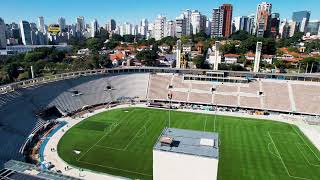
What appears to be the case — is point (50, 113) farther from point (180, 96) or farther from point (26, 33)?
point (26, 33)

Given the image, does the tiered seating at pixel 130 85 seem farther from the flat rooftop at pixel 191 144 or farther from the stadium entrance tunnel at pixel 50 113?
the flat rooftop at pixel 191 144

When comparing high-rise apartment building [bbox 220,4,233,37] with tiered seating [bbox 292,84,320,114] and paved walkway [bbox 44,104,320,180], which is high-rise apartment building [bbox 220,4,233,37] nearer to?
tiered seating [bbox 292,84,320,114]

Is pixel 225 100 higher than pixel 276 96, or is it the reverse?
pixel 276 96

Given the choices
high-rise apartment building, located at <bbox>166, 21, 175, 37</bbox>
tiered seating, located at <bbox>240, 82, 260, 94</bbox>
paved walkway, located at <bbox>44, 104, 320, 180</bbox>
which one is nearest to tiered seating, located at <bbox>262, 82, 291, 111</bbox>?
tiered seating, located at <bbox>240, 82, 260, 94</bbox>

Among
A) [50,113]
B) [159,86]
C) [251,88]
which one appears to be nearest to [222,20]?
[251,88]

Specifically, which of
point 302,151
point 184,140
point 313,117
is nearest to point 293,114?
point 313,117

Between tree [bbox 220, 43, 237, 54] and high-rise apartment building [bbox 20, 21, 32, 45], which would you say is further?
high-rise apartment building [bbox 20, 21, 32, 45]

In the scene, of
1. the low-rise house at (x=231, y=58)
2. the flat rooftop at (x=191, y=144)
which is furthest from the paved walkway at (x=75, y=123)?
the low-rise house at (x=231, y=58)
